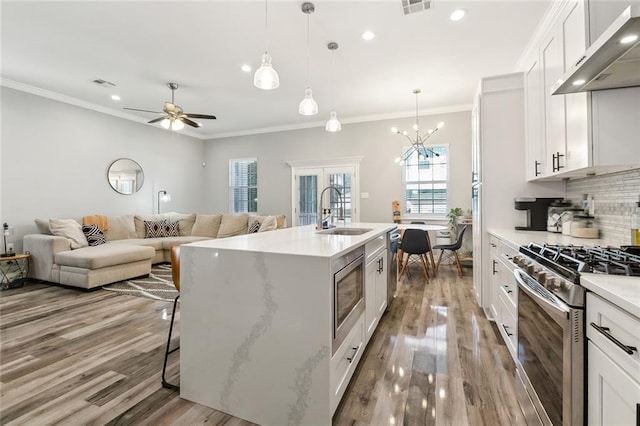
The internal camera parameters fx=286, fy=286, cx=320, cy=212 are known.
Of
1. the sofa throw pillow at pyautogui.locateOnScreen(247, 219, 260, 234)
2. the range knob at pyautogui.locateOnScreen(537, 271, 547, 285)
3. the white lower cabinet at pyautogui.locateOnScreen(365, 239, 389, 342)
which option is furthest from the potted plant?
the range knob at pyautogui.locateOnScreen(537, 271, 547, 285)

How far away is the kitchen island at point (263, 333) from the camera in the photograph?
1.41 m

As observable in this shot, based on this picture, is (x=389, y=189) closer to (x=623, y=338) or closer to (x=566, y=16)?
(x=566, y=16)

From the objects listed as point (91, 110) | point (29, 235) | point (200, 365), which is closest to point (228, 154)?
point (91, 110)

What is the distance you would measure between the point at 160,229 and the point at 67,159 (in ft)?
6.27

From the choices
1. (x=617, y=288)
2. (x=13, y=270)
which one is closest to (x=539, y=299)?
(x=617, y=288)

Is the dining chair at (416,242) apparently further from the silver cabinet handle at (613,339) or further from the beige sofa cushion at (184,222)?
the beige sofa cushion at (184,222)

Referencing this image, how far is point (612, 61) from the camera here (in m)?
1.35

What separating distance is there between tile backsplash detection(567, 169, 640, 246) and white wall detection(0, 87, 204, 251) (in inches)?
277

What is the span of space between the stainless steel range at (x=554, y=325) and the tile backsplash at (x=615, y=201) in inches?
25.7

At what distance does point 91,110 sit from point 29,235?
2450 millimetres

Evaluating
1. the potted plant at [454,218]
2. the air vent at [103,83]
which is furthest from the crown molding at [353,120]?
the air vent at [103,83]

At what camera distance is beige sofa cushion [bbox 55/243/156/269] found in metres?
3.79

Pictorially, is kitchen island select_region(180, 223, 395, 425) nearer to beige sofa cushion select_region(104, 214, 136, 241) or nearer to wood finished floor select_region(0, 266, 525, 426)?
wood finished floor select_region(0, 266, 525, 426)

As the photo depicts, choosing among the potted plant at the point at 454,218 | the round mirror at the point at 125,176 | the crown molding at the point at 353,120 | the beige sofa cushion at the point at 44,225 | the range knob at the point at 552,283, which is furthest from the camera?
the round mirror at the point at 125,176
